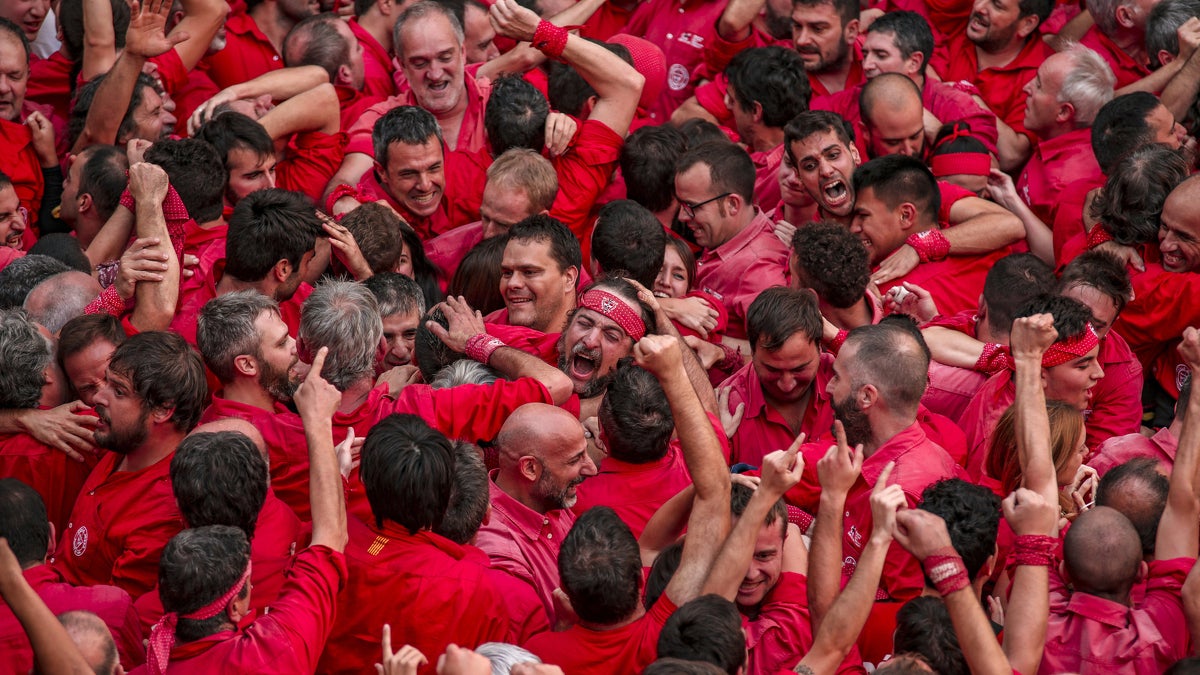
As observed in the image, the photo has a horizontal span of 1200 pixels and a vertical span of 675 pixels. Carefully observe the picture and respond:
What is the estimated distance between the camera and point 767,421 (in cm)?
742

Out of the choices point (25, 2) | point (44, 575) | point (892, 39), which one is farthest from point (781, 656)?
point (25, 2)

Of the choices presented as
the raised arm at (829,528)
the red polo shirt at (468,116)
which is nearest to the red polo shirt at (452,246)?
the red polo shirt at (468,116)

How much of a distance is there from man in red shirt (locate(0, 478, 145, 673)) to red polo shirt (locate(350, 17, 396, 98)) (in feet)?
16.9

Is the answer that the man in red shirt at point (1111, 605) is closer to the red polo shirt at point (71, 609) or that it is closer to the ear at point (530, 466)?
the ear at point (530, 466)

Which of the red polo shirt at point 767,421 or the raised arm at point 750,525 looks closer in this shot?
the raised arm at point 750,525

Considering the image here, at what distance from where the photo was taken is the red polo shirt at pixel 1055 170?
923cm

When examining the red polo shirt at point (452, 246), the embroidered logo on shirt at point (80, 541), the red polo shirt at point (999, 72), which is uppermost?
the embroidered logo on shirt at point (80, 541)

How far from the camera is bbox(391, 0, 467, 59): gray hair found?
9430mm

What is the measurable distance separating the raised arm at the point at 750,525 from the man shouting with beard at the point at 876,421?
3.21ft

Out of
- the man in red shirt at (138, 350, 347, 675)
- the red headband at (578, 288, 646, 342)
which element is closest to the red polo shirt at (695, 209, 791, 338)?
the red headband at (578, 288, 646, 342)

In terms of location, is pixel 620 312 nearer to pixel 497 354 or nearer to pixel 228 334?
pixel 497 354

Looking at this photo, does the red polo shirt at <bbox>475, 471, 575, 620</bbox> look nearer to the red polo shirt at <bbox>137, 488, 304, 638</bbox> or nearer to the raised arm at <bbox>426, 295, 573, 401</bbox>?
the raised arm at <bbox>426, 295, 573, 401</bbox>

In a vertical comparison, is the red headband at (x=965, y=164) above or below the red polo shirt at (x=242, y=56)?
above

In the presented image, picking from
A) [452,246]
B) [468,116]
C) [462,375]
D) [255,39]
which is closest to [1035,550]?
[462,375]
